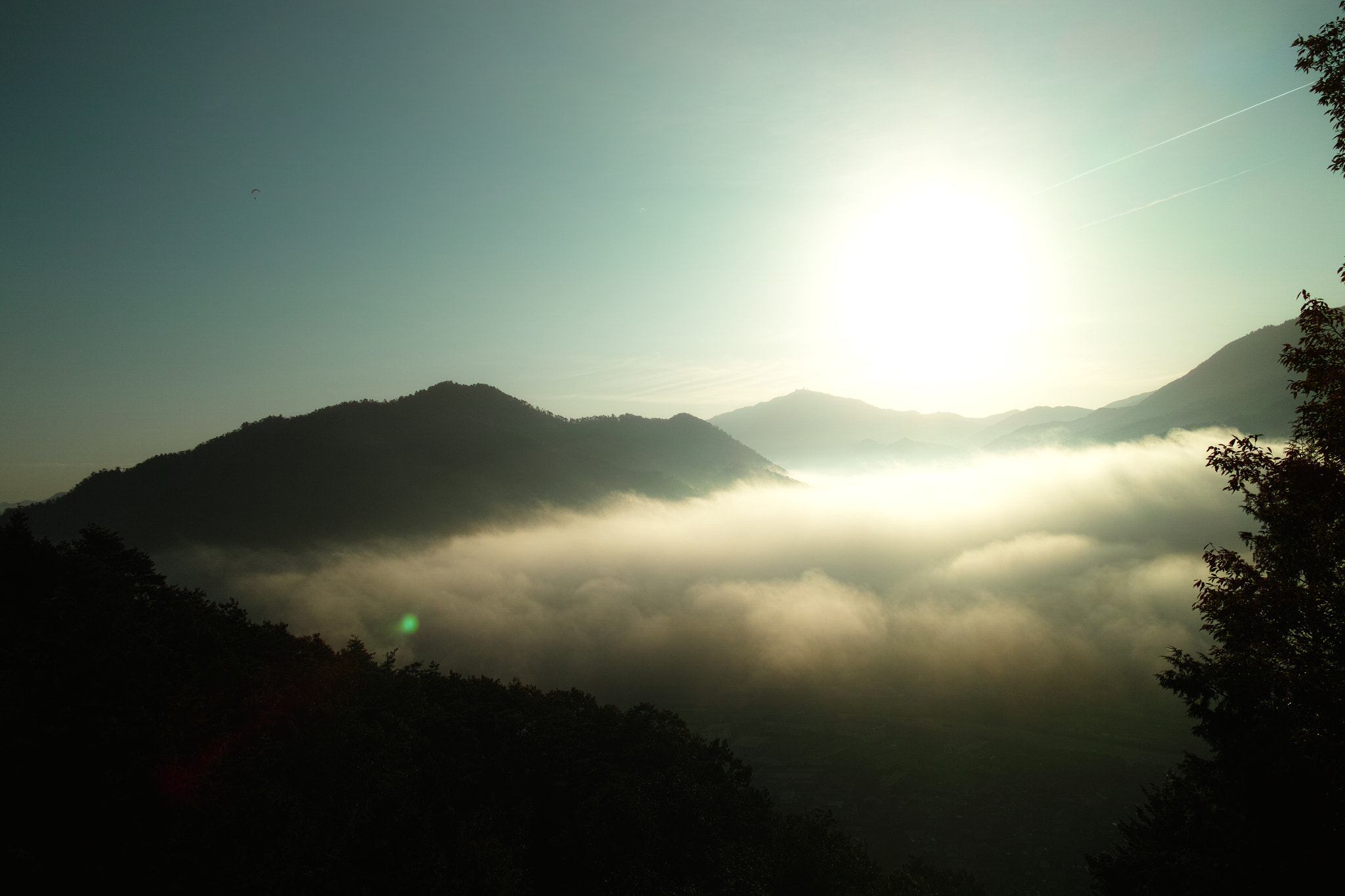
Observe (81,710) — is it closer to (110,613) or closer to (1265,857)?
(110,613)

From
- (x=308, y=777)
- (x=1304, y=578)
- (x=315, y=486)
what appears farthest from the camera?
(x=315, y=486)

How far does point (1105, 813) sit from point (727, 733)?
76603 millimetres

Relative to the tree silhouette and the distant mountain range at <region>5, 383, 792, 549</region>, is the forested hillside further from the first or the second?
the distant mountain range at <region>5, 383, 792, 549</region>

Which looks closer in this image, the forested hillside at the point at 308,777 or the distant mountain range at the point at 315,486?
the forested hillside at the point at 308,777

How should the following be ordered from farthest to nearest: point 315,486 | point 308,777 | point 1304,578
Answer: point 315,486 < point 308,777 < point 1304,578

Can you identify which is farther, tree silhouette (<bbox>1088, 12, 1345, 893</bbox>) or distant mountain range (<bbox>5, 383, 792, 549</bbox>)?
distant mountain range (<bbox>5, 383, 792, 549</bbox>)

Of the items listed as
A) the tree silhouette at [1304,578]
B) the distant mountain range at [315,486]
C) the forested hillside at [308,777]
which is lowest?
the forested hillside at [308,777]

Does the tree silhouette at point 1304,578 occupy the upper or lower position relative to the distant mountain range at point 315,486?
lower

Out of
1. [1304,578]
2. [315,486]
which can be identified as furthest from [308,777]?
[315,486]

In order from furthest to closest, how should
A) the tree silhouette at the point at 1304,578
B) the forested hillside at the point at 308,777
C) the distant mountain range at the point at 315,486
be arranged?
the distant mountain range at the point at 315,486
the forested hillside at the point at 308,777
the tree silhouette at the point at 1304,578

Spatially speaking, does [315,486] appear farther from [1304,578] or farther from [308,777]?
[1304,578]

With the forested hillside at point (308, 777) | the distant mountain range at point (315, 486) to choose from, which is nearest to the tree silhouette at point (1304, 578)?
the forested hillside at point (308, 777)

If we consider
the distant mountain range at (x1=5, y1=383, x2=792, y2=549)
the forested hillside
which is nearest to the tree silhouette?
the forested hillside

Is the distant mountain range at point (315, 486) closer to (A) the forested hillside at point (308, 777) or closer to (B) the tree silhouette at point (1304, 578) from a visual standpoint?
(A) the forested hillside at point (308, 777)
